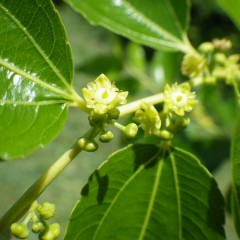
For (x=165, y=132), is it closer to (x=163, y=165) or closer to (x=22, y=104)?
(x=163, y=165)

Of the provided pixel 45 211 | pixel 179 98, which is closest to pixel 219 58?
pixel 179 98

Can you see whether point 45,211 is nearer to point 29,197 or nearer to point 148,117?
point 29,197

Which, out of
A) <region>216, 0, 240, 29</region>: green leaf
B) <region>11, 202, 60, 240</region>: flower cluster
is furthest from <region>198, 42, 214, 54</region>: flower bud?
<region>11, 202, 60, 240</region>: flower cluster

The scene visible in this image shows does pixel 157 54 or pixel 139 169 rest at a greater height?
pixel 157 54

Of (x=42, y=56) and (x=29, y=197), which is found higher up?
(x=42, y=56)

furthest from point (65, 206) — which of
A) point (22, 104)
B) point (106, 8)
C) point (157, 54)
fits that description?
point (22, 104)

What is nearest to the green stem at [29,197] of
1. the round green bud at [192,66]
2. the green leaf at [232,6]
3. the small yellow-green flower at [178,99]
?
the small yellow-green flower at [178,99]
